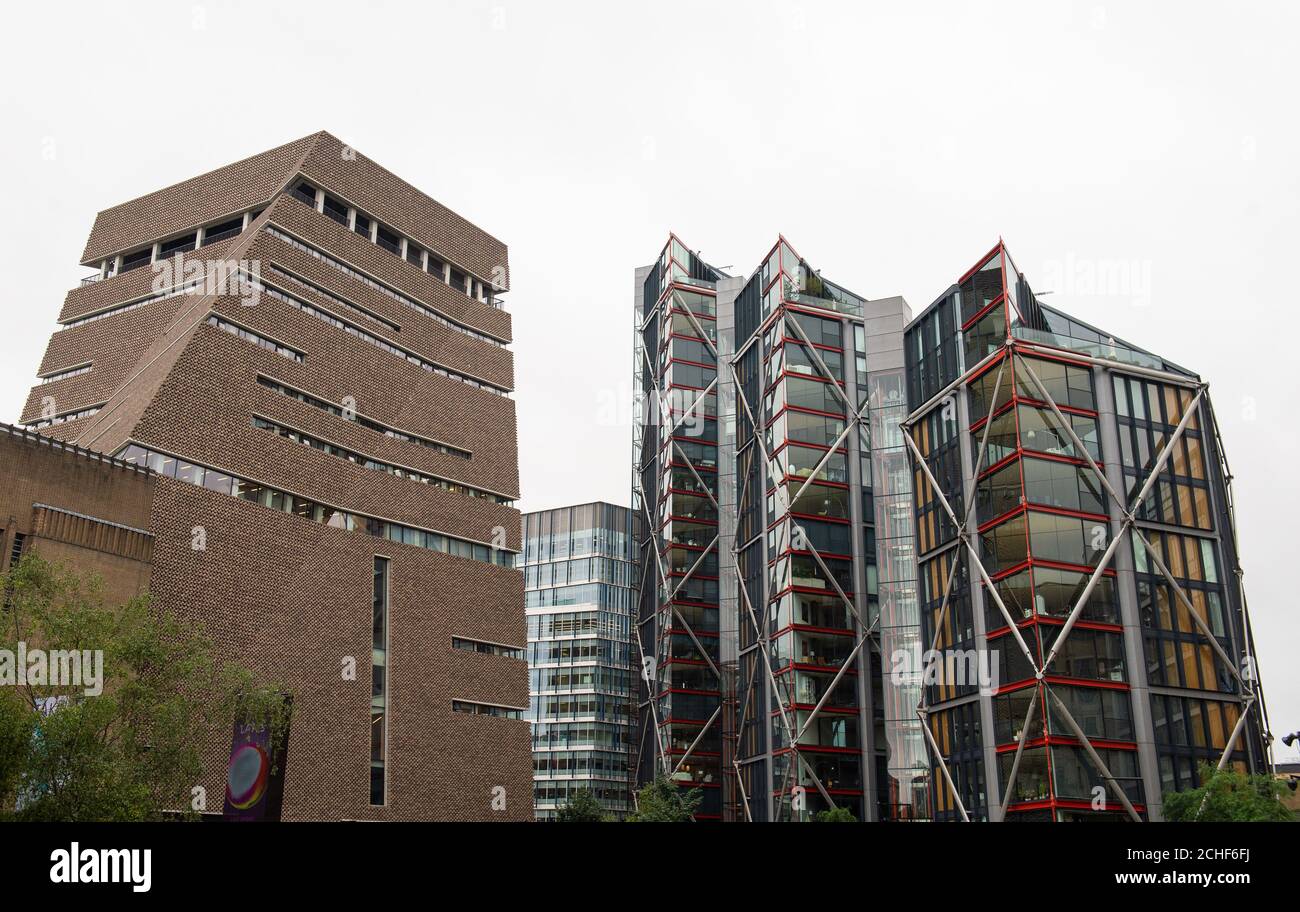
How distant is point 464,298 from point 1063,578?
52881mm

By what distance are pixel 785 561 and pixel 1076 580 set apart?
25.9 m

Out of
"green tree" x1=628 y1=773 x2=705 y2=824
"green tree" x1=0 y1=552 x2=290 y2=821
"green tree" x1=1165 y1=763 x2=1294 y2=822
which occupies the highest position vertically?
"green tree" x1=0 y1=552 x2=290 y2=821

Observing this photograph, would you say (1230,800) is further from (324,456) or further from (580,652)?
(580,652)

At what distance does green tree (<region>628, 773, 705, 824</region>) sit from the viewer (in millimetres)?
70562

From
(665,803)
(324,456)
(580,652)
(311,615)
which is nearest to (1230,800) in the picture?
(665,803)

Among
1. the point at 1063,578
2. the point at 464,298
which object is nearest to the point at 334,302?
the point at 464,298

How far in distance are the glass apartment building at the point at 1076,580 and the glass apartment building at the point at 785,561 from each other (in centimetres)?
1457

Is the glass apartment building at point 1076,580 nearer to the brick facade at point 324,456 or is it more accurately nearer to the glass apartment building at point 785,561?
the glass apartment building at point 785,561

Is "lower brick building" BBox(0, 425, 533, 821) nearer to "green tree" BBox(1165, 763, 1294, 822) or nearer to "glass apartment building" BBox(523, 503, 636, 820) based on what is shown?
"green tree" BBox(1165, 763, 1294, 822)

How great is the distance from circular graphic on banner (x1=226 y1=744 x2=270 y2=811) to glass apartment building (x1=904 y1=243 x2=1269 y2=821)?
35.3 m

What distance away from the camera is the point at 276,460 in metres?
67.4

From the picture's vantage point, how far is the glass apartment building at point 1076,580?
5188 centimetres

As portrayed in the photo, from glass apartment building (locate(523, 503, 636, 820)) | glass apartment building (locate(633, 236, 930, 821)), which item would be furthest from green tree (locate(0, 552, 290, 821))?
glass apartment building (locate(523, 503, 636, 820))

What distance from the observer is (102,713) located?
103ft
